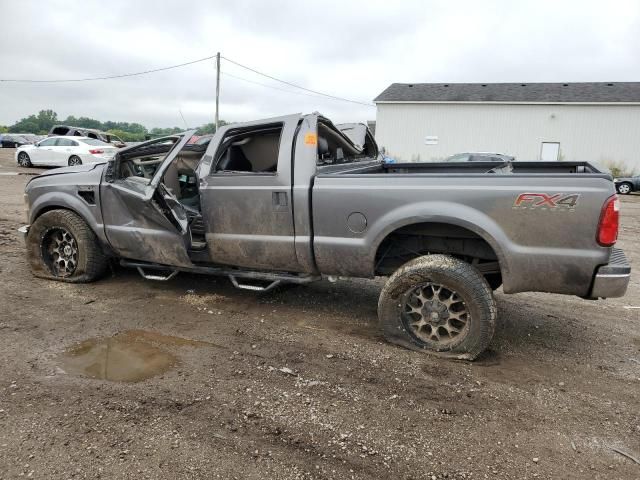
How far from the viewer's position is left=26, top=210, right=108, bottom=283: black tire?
533cm

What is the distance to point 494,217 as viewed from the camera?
3631 millimetres

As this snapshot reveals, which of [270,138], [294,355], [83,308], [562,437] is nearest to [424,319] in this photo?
[294,355]

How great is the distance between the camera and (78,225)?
209 inches

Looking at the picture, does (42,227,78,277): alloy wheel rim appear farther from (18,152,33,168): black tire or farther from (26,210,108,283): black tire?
(18,152,33,168): black tire

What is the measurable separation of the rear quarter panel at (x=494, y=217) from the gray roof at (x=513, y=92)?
1189 inches

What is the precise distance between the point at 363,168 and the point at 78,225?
3.08 m

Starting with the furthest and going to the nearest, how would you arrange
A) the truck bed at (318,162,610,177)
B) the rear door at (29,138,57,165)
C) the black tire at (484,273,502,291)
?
1. the rear door at (29,138,57,165)
2. the truck bed at (318,162,610,177)
3. the black tire at (484,273,502,291)

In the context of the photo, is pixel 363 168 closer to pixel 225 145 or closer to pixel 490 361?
pixel 225 145

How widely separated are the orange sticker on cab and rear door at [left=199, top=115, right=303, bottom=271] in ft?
0.43

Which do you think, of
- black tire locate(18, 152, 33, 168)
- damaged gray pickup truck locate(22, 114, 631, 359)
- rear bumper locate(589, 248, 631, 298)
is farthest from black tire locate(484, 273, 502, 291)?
black tire locate(18, 152, 33, 168)

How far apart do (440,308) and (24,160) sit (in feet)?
70.7

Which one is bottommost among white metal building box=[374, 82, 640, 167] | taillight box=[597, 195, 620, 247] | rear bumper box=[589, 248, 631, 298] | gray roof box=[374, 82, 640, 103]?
rear bumper box=[589, 248, 631, 298]

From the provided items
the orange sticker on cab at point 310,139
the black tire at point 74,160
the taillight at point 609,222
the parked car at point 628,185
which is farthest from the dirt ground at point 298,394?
the parked car at point 628,185

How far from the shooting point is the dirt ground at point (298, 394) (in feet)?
8.54
